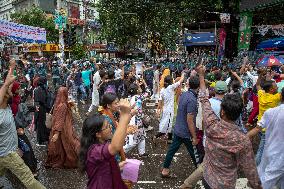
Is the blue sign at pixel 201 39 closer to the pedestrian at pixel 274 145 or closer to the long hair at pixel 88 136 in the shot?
the pedestrian at pixel 274 145

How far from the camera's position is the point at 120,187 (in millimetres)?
3178

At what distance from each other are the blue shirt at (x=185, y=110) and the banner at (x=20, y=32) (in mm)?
18188

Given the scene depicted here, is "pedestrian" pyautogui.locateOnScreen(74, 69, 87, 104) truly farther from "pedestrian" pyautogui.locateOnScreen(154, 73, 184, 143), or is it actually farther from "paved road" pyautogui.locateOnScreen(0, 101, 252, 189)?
"pedestrian" pyautogui.locateOnScreen(154, 73, 184, 143)

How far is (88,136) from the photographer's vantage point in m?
3.25

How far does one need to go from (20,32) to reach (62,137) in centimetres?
1732

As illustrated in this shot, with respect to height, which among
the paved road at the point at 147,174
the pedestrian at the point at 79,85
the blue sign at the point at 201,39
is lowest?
the paved road at the point at 147,174

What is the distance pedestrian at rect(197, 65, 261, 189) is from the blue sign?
25.8m

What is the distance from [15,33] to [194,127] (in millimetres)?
18887

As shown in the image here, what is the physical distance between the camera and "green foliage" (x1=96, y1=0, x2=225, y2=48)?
23.1 m

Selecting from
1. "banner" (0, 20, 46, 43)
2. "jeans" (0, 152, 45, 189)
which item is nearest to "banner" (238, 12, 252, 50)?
"banner" (0, 20, 46, 43)

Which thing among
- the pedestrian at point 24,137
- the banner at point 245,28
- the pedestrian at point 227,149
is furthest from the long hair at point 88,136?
the banner at point 245,28

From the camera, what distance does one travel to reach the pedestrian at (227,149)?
3.39 meters

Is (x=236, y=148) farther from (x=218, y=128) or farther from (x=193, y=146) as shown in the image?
(x=193, y=146)

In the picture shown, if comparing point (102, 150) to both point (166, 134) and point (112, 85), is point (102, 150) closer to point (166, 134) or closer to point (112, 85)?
point (166, 134)
